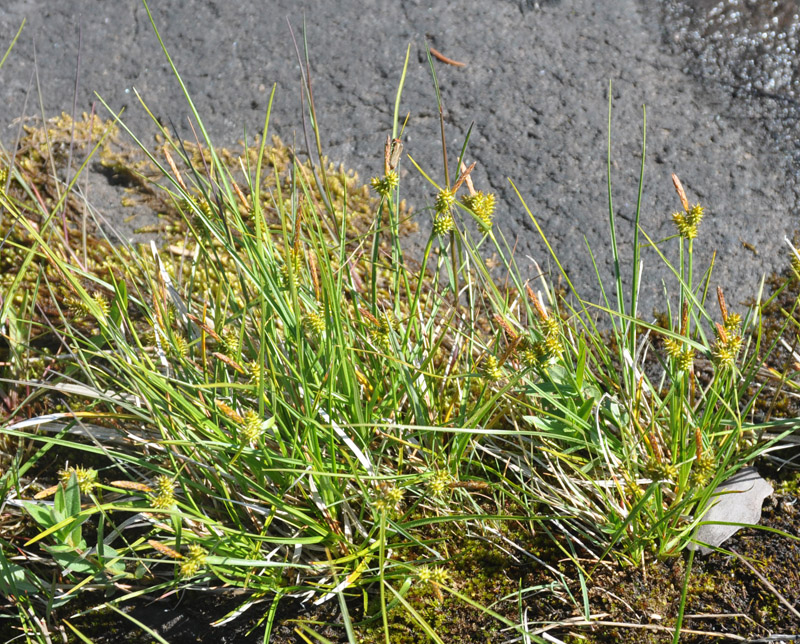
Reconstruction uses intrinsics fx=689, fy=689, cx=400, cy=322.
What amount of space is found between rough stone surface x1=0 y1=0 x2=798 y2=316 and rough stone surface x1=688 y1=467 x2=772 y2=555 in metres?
0.56

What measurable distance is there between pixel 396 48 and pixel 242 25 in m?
0.65

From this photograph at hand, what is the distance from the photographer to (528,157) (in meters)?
2.32

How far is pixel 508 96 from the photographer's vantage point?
8.13 feet

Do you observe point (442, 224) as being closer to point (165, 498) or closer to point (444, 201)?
point (444, 201)

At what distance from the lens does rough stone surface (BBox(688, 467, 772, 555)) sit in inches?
61.2

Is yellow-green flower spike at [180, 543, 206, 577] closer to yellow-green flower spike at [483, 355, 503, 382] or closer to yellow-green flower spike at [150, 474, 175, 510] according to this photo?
yellow-green flower spike at [150, 474, 175, 510]

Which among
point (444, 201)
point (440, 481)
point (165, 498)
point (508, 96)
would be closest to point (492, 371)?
point (440, 481)

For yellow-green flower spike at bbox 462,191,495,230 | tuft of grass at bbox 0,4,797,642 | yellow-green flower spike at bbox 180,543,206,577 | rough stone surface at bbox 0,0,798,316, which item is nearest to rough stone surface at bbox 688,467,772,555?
tuft of grass at bbox 0,4,797,642

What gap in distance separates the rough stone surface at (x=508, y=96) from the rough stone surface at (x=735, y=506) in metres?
0.56

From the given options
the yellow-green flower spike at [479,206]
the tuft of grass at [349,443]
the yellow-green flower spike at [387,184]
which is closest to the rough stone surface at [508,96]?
the tuft of grass at [349,443]

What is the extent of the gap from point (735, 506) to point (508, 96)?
157cm

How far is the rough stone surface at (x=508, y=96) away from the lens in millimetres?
2156

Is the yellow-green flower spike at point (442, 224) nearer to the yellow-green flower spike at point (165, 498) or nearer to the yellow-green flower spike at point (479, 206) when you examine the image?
the yellow-green flower spike at point (479, 206)

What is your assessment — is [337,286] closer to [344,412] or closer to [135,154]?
[344,412]
